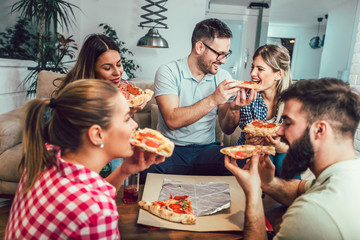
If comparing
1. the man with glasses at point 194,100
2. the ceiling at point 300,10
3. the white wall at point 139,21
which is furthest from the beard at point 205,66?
the white wall at point 139,21

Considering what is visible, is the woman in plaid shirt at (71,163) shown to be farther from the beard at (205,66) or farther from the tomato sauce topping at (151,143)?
the beard at (205,66)

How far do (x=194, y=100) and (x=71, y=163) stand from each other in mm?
1649

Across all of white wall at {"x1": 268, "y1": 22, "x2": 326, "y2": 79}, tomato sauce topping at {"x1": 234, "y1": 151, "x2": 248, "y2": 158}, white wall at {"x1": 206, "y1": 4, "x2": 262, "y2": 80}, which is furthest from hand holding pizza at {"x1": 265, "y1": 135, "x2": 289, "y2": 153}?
white wall at {"x1": 206, "y1": 4, "x2": 262, "y2": 80}

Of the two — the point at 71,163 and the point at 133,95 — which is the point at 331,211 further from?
the point at 133,95

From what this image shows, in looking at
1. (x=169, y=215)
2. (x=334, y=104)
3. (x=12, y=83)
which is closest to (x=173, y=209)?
(x=169, y=215)

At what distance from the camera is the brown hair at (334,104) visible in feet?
3.72

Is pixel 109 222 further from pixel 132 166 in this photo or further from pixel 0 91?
pixel 0 91

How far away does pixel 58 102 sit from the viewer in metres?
1.08

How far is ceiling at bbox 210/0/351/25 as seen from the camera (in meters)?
4.76

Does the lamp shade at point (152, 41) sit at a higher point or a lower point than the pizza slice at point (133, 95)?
higher

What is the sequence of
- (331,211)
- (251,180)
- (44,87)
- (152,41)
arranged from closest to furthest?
(331,211)
(251,180)
(44,87)
(152,41)

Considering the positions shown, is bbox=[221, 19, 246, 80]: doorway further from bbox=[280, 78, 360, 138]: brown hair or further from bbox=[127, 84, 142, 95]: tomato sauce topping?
bbox=[280, 78, 360, 138]: brown hair

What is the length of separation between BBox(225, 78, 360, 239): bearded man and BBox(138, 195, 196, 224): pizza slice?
28cm

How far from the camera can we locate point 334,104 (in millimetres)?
1148
